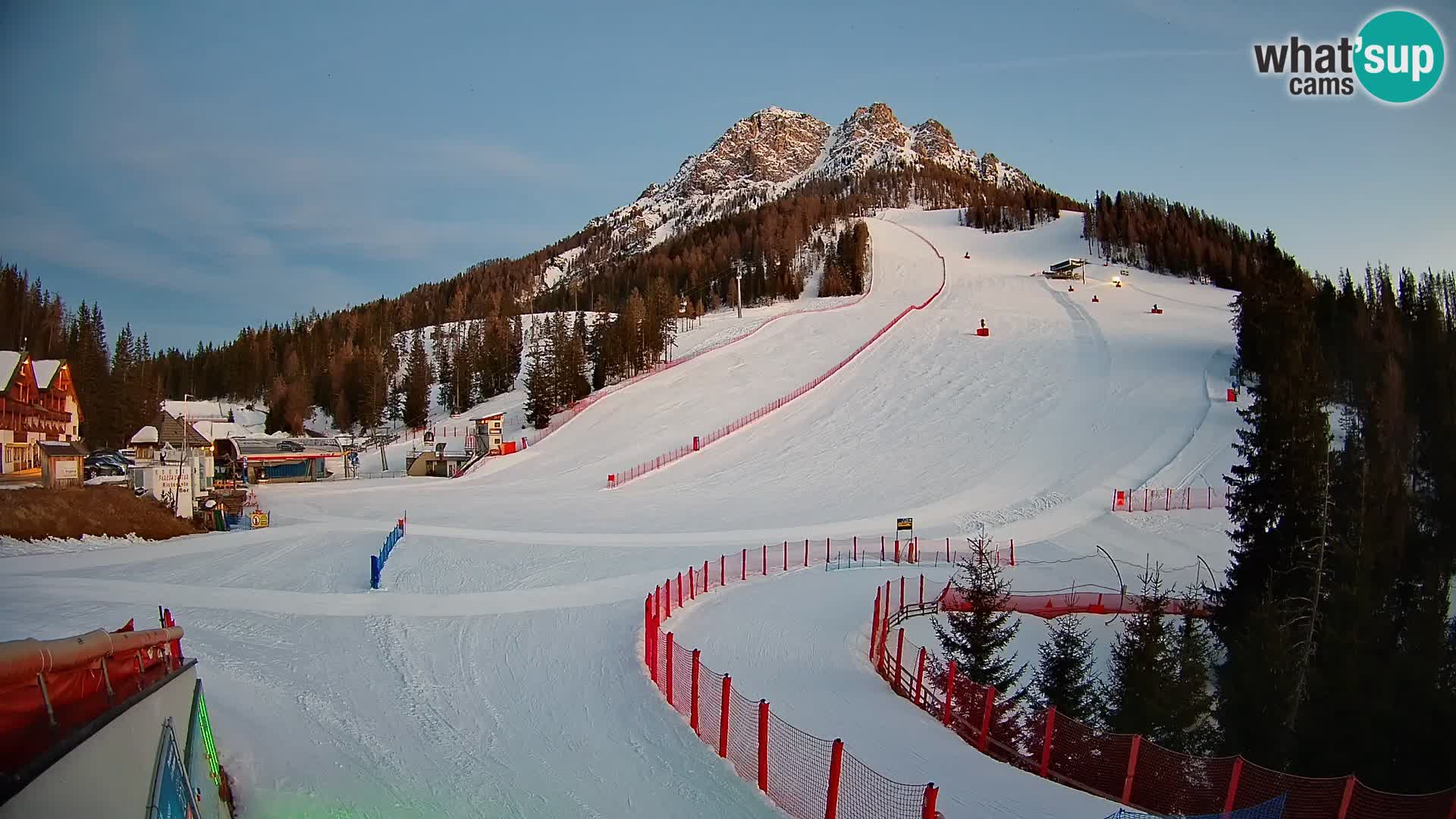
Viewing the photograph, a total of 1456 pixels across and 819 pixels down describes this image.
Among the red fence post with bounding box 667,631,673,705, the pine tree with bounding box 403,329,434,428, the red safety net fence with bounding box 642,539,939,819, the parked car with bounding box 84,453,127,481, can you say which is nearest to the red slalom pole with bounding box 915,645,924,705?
the red safety net fence with bounding box 642,539,939,819

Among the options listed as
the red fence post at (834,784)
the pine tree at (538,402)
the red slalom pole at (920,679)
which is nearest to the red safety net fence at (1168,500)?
the red slalom pole at (920,679)

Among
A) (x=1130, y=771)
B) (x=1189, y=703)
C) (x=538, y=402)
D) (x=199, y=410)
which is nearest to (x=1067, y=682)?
(x=1189, y=703)

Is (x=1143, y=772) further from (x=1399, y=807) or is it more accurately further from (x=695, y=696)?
(x=695, y=696)

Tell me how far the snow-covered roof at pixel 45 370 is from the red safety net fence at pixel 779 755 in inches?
942

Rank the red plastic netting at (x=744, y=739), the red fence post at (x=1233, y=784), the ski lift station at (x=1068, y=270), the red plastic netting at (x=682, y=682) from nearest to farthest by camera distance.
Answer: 1. the red fence post at (x=1233, y=784)
2. the red plastic netting at (x=744, y=739)
3. the red plastic netting at (x=682, y=682)
4. the ski lift station at (x=1068, y=270)

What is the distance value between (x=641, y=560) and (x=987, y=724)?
46.2 feet

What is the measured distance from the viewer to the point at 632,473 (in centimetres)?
3881

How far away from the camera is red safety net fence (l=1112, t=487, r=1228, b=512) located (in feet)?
99.8

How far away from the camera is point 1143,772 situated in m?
9.71

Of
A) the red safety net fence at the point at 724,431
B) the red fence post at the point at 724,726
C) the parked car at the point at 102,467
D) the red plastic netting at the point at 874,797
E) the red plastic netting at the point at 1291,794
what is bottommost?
the red plastic netting at the point at 874,797

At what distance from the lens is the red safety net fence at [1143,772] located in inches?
314

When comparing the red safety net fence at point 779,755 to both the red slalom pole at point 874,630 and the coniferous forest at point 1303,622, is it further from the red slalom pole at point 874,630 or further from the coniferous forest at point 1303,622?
the coniferous forest at point 1303,622

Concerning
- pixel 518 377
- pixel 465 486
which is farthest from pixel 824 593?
pixel 518 377

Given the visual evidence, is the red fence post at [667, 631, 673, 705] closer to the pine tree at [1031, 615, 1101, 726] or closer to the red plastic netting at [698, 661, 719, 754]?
the red plastic netting at [698, 661, 719, 754]
